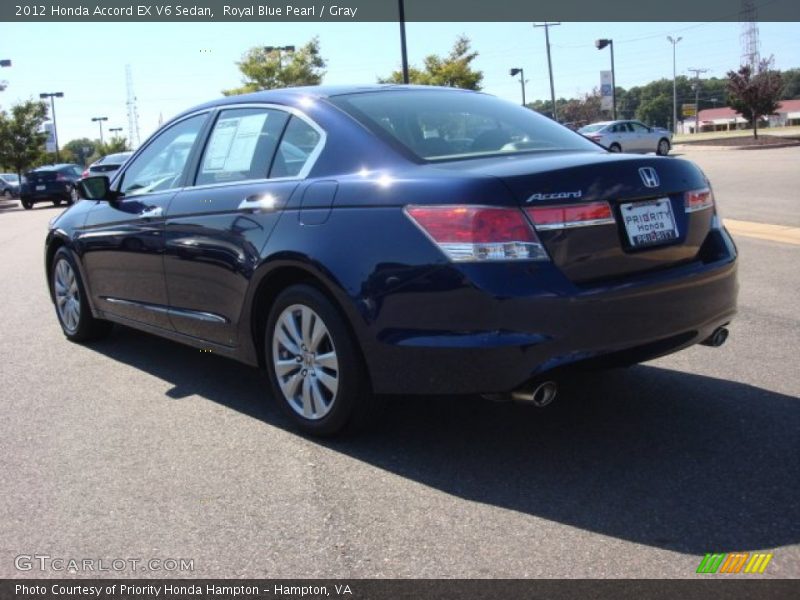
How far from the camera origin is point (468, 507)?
333 cm

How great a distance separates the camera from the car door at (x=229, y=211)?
4.25m

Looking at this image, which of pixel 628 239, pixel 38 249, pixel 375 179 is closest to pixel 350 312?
pixel 375 179

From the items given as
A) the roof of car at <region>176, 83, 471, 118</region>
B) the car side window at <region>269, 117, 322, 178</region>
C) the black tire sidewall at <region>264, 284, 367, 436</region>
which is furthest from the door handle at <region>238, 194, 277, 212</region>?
the roof of car at <region>176, 83, 471, 118</region>

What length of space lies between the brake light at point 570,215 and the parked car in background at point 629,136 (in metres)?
31.9

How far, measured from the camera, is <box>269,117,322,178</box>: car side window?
166 inches

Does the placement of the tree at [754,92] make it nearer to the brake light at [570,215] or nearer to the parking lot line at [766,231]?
the parking lot line at [766,231]

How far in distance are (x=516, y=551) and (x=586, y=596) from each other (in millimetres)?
354

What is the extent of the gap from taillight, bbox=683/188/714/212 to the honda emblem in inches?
8.7

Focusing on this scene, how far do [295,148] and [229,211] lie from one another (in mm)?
480

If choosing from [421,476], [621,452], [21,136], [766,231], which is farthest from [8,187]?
[621,452]

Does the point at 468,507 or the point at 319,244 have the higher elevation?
the point at 319,244

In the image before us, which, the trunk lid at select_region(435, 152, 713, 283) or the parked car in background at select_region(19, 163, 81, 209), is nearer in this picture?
the trunk lid at select_region(435, 152, 713, 283)

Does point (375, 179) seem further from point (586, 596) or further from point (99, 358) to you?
point (99, 358)

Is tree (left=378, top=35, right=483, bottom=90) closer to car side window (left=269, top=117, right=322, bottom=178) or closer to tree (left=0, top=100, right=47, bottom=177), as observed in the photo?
tree (left=0, top=100, right=47, bottom=177)
